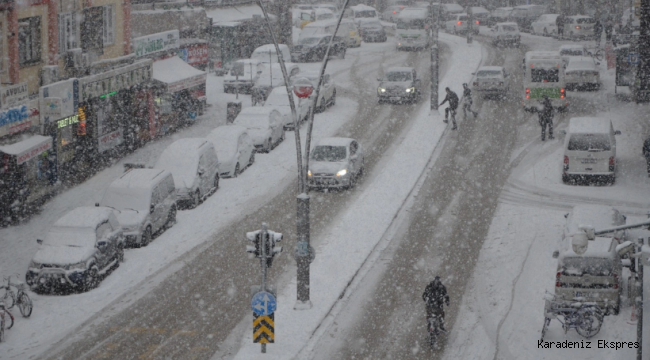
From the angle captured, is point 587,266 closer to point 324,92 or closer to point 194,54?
point 324,92

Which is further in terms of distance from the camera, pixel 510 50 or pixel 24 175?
pixel 510 50

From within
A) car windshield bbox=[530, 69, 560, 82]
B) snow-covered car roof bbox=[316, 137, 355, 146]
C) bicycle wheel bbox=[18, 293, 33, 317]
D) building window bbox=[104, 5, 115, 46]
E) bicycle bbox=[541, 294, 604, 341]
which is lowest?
bicycle wheel bbox=[18, 293, 33, 317]

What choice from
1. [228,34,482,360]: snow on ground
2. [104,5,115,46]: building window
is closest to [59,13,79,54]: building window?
[104,5,115,46]: building window

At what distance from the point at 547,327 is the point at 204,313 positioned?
293 inches

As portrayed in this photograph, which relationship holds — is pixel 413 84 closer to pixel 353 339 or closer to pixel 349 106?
pixel 349 106

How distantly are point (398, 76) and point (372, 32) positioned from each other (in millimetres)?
22413

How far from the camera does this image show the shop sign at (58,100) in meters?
28.1

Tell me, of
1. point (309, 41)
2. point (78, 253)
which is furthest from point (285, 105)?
point (78, 253)

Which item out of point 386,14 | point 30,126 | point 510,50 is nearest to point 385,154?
point 30,126

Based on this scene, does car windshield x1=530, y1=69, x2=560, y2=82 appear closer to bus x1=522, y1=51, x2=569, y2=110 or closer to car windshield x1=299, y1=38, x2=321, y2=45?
bus x1=522, y1=51, x2=569, y2=110

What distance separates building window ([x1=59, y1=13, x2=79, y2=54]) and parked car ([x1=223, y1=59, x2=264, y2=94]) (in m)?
14.3

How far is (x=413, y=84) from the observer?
4291cm

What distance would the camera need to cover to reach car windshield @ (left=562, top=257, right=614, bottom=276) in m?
19.0

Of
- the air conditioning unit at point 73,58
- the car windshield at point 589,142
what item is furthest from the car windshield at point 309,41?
the car windshield at point 589,142
